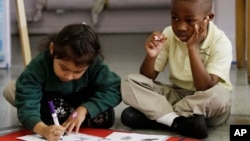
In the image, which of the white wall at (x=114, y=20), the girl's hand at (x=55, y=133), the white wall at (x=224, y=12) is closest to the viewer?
the girl's hand at (x=55, y=133)

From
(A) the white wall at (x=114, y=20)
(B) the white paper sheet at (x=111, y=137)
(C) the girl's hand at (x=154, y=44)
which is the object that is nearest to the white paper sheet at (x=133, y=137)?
(B) the white paper sheet at (x=111, y=137)

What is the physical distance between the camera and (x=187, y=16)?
140 centimetres

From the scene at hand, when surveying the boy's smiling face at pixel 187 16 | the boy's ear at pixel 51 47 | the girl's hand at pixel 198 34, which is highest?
the boy's smiling face at pixel 187 16

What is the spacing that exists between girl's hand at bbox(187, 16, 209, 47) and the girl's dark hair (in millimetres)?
247

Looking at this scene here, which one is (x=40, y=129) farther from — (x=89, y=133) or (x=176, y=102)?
(x=176, y=102)

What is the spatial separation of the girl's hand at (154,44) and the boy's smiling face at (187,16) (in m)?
0.05

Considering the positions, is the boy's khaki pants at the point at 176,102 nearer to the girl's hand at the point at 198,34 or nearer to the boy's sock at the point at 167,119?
the boy's sock at the point at 167,119

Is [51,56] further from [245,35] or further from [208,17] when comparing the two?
[245,35]

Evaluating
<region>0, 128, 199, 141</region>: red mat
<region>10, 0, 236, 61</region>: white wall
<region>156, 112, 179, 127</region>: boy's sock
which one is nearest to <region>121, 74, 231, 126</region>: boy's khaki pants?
<region>156, 112, 179, 127</region>: boy's sock

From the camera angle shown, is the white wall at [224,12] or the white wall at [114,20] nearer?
the white wall at [224,12]

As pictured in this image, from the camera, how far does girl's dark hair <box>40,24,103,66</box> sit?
1241 mm

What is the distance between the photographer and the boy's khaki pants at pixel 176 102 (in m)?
1.39

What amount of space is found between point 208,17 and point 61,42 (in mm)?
415

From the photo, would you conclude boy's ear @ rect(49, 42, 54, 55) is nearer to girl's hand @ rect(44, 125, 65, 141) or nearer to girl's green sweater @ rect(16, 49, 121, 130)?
girl's green sweater @ rect(16, 49, 121, 130)
